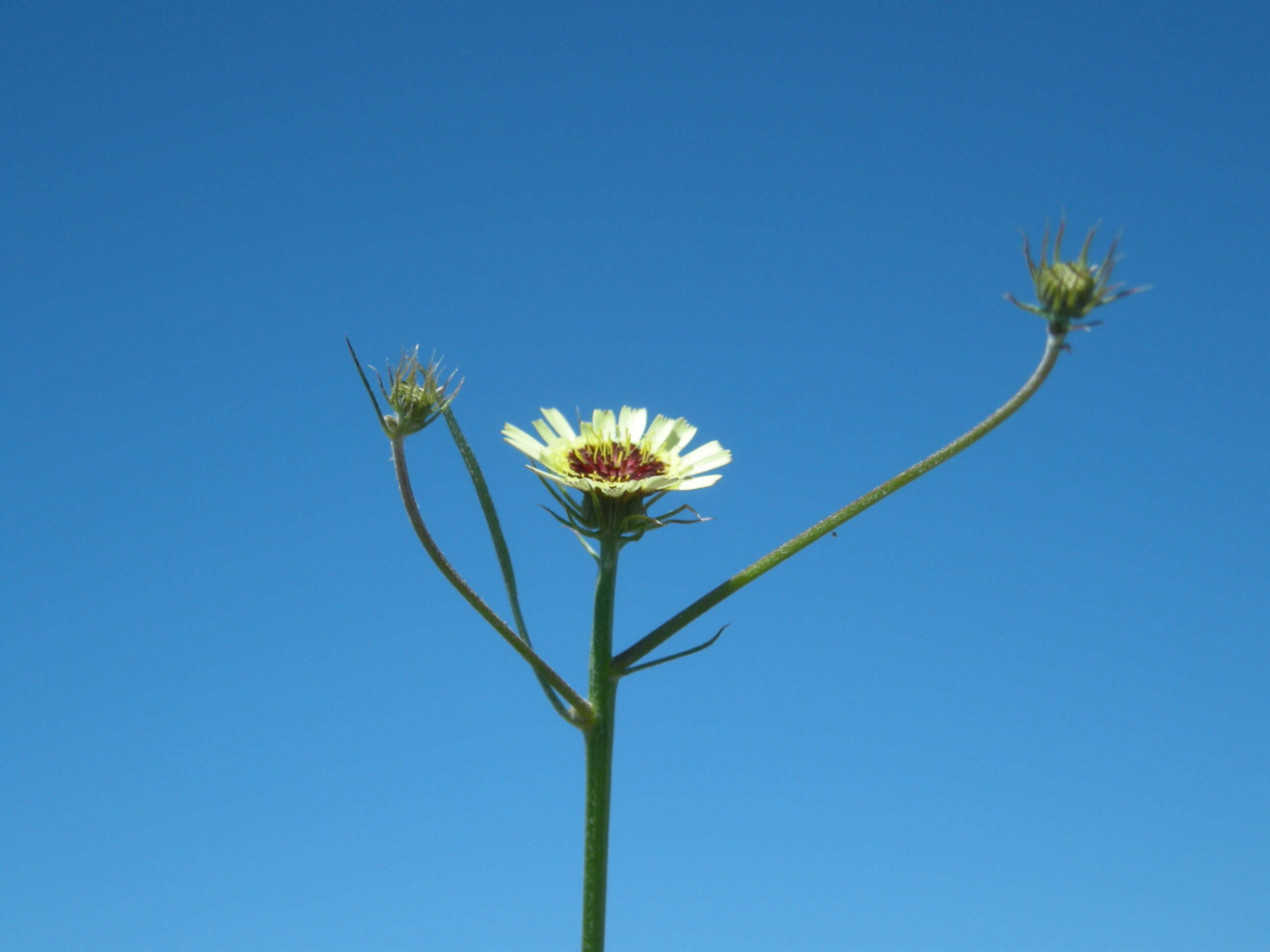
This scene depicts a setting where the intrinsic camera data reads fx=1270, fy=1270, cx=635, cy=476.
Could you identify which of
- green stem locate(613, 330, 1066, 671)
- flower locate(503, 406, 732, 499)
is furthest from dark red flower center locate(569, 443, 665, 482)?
green stem locate(613, 330, 1066, 671)

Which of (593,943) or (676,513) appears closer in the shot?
(593,943)

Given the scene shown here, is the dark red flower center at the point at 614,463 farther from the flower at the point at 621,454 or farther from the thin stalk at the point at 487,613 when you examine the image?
the thin stalk at the point at 487,613

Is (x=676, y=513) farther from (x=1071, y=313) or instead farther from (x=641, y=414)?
(x=1071, y=313)

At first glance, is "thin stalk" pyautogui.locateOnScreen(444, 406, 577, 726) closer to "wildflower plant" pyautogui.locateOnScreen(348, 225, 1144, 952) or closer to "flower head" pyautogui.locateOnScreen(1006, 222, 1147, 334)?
"wildflower plant" pyautogui.locateOnScreen(348, 225, 1144, 952)

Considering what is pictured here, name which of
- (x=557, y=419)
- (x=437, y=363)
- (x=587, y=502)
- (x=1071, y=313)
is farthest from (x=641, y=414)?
(x=1071, y=313)

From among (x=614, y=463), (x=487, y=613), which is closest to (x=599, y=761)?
(x=487, y=613)

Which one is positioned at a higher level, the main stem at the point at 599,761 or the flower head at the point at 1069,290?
the flower head at the point at 1069,290

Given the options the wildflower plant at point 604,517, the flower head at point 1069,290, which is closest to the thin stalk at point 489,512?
the wildflower plant at point 604,517
